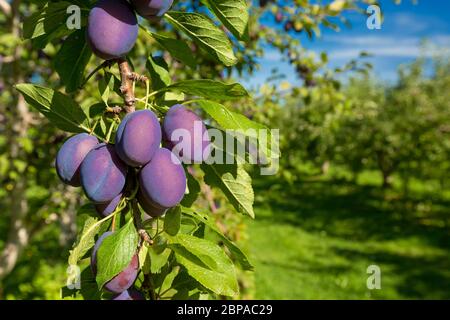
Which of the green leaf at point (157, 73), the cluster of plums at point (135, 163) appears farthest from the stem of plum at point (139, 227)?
the green leaf at point (157, 73)

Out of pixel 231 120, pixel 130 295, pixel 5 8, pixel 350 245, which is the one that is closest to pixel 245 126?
pixel 231 120

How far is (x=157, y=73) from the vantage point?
0.92 m

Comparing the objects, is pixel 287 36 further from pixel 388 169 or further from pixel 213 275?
pixel 388 169

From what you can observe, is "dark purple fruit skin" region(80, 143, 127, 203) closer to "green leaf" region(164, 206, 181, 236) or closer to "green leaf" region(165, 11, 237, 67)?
"green leaf" region(164, 206, 181, 236)

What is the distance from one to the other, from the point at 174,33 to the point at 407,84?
14.1 m

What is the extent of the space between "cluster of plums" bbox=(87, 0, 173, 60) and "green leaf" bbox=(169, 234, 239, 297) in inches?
13.0

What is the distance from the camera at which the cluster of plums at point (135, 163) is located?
724mm

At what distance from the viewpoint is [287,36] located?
2.74m

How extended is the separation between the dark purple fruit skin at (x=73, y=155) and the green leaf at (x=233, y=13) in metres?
0.30

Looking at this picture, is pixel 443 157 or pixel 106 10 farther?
pixel 443 157

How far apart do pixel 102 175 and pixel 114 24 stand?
0.25 m

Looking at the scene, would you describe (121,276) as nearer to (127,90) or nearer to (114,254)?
(114,254)
